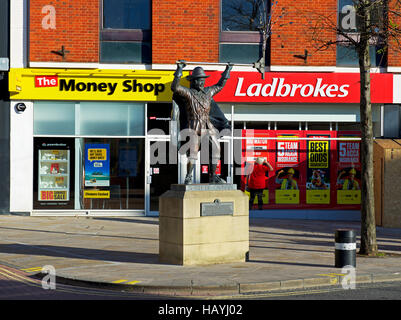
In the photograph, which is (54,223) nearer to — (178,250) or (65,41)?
(65,41)

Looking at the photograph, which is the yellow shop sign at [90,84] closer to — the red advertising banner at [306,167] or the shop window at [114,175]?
the shop window at [114,175]

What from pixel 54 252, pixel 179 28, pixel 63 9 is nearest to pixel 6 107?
pixel 63 9

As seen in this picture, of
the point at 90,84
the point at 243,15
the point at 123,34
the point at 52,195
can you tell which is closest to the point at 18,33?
the point at 90,84

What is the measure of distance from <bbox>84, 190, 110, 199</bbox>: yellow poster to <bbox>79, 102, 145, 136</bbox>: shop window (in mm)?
1811

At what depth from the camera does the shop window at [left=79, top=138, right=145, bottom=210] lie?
66.1 feet

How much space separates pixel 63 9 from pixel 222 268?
40.4 ft

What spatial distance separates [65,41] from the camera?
65.4 ft

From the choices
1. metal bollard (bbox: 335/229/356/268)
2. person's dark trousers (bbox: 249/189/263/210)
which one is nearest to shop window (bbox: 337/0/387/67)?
person's dark trousers (bbox: 249/189/263/210)

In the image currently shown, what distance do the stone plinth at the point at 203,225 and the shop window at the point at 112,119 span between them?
29.7ft

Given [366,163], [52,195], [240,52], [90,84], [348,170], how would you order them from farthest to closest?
[348,170] → [240,52] → [52,195] → [90,84] → [366,163]

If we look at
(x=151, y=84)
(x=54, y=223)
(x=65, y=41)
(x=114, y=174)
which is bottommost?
(x=54, y=223)

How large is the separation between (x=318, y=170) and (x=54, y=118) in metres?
8.60

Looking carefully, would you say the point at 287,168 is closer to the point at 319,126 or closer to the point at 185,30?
the point at 319,126

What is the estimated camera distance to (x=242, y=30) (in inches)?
810
